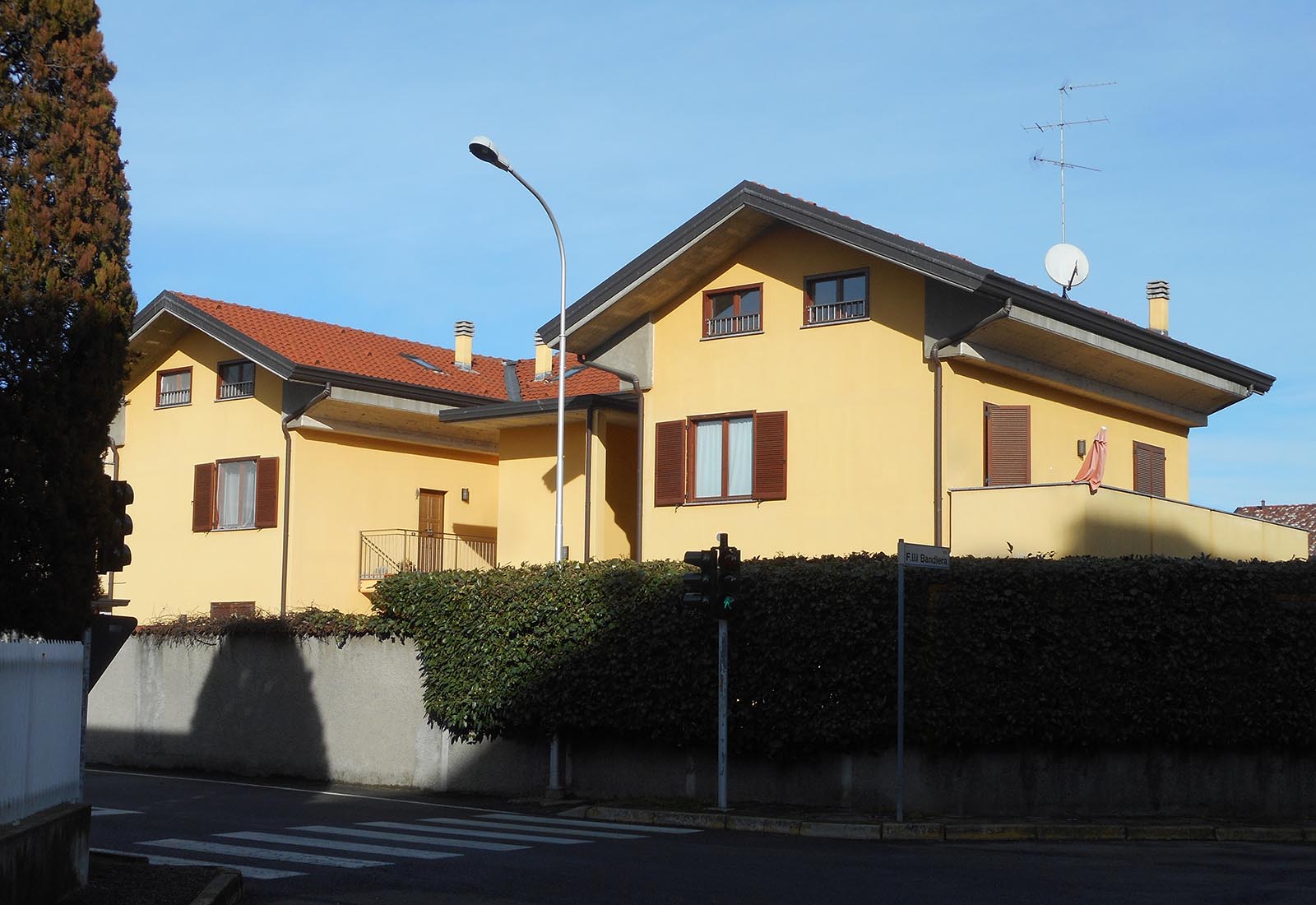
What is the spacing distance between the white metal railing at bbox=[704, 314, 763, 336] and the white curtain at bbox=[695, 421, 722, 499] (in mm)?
1523

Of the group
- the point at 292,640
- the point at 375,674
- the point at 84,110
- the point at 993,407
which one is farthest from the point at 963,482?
the point at 84,110

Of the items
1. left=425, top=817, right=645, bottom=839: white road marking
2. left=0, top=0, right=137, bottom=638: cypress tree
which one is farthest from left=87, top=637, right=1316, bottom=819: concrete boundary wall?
left=0, top=0, right=137, bottom=638: cypress tree

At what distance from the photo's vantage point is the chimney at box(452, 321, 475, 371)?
129ft

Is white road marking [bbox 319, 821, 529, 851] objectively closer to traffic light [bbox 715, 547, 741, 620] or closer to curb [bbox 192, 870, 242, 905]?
curb [bbox 192, 870, 242, 905]

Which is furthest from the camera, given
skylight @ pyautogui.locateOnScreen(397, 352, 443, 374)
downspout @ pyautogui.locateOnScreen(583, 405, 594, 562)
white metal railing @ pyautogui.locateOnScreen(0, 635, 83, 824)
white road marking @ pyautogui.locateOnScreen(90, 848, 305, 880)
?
skylight @ pyautogui.locateOnScreen(397, 352, 443, 374)

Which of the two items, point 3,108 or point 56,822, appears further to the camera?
point 3,108

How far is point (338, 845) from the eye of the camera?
14.8m

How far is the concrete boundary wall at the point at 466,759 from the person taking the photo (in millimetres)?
17938

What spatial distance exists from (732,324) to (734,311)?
234 millimetres

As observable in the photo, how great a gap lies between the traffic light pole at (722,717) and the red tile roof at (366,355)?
524 inches

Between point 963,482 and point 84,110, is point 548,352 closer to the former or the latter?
point 963,482

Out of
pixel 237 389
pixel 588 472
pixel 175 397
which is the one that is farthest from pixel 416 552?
pixel 588 472

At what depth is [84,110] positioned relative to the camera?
11883 mm

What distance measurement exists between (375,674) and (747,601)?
7295 millimetres
